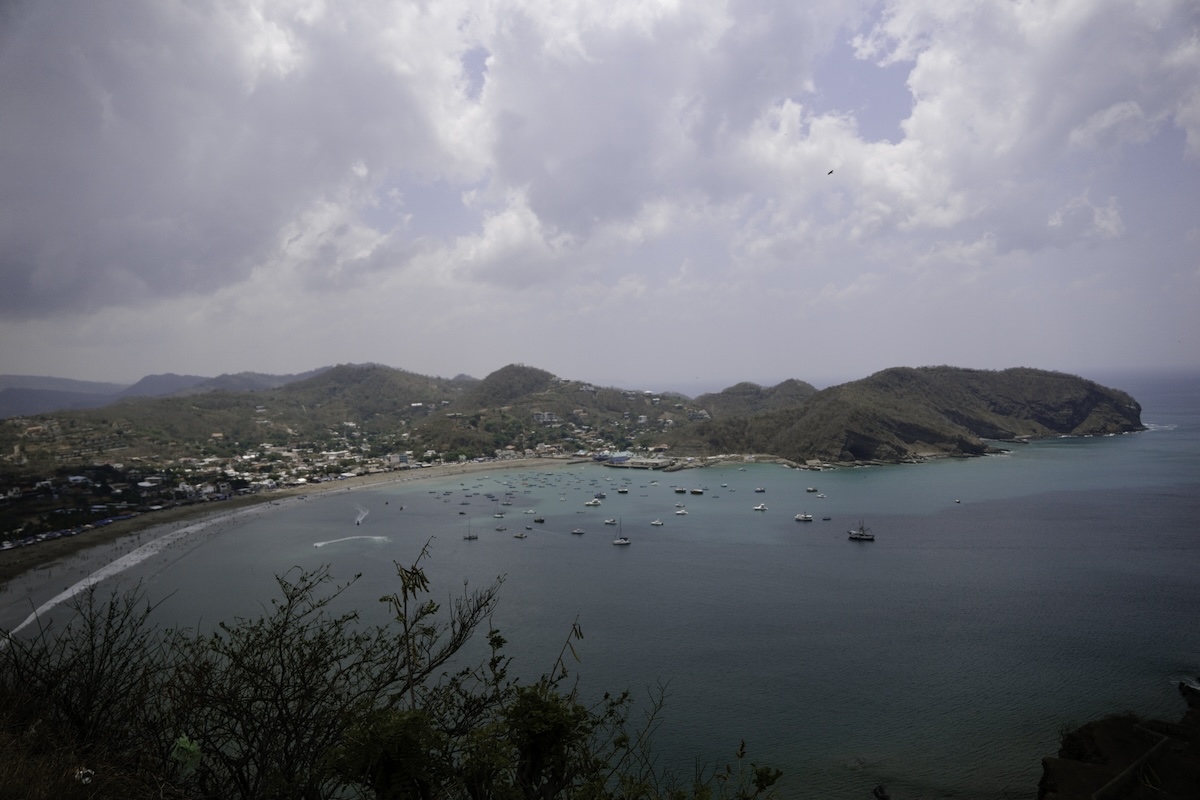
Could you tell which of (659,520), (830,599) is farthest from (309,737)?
(659,520)

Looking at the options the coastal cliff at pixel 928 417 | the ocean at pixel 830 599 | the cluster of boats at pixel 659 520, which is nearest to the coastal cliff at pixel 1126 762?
→ the ocean at pixel 830 599

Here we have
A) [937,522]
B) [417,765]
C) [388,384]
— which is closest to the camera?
[417,765]

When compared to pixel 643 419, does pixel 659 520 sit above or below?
below

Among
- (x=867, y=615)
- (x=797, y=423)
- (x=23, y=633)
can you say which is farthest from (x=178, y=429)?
(x=867, y=615)

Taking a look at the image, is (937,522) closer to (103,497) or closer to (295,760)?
(295,760)

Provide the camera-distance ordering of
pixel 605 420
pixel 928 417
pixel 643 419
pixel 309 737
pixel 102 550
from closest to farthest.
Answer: pixel 309 737 → pixel 102 550 → pixel 928 417 → pixel 605 420 → pixel 643 419

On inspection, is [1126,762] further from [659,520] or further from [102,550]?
[102,550]

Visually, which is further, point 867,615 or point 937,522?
point 937,522
